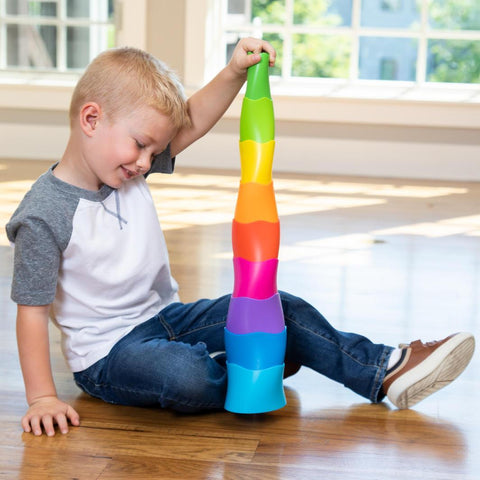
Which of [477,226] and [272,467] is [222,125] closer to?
[477,226]

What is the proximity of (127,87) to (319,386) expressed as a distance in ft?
1.67

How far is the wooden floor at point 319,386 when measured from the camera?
0.96m

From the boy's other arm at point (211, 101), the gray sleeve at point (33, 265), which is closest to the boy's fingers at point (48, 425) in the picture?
the gray sleeve at point (33, 265)

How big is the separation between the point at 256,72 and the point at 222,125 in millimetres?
2494

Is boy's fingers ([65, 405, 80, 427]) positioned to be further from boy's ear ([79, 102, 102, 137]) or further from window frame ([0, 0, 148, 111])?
window frame ([0, 0, 148, 111])

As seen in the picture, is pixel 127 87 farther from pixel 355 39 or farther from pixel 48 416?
pixel 355 39

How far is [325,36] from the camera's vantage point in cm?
370

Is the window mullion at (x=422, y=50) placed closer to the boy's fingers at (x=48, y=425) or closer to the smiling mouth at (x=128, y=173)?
the smiling mouth at (x=128, y=173)

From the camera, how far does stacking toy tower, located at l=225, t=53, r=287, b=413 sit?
3.46 feet

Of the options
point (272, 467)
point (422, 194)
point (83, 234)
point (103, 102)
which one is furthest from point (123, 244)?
point (422, 194)

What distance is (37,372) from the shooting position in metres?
1.06

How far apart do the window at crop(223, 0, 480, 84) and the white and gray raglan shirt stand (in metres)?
2.68

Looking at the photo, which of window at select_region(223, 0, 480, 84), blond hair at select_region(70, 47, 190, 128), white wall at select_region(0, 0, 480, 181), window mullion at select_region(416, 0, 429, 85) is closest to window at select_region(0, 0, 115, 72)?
white wall at select_region(0, 0, 480, 181)

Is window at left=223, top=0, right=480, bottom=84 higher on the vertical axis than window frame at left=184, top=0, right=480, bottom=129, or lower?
higher
